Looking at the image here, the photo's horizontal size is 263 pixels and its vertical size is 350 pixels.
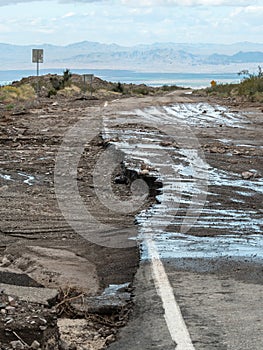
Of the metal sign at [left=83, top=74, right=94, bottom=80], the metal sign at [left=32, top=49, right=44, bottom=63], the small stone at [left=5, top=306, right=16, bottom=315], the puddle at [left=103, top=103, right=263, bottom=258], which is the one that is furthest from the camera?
the metal sign at [left=83, top=74, right=94, bottom=80]

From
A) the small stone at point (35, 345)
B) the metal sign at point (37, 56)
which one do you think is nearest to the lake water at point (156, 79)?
the metal sign at point (37, 56)

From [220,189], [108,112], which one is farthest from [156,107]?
[220,189]

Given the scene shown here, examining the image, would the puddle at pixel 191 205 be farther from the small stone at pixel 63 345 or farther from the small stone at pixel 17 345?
the small stone at pixel 17 345

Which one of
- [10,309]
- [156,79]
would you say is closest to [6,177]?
[10,309]

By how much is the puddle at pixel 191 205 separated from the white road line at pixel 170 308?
53cm

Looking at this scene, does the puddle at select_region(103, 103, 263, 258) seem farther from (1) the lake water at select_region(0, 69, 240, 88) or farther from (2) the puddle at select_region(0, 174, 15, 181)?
(1) the lake water at select_region(0, 69, 240, 88)

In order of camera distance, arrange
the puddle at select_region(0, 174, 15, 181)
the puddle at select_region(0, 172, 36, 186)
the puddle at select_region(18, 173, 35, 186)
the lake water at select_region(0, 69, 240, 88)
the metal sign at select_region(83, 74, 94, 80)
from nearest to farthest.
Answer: the puddle at select_region(18, 173, 35, 186), the puddle at select_region(0, 172, 36, 186), the puddle at select_region(0, 174, 15, 181), the metal sign at select_region(83, 74, 94, 80), the lake water at select_region(0, 69, 240, 88)

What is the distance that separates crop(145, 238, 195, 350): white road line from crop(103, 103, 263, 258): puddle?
0.53 metres

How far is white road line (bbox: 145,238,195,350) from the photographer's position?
17.5 ft

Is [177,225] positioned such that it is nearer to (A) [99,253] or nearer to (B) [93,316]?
(A) [99,253]

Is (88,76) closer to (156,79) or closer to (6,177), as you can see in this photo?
(6,177)

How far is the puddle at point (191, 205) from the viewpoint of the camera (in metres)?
8.56

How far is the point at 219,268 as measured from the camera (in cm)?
752

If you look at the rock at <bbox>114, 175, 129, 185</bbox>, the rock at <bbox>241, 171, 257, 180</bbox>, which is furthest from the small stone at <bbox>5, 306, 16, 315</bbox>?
the rock at <bbox>241, 171, 257, 180</bbox>
